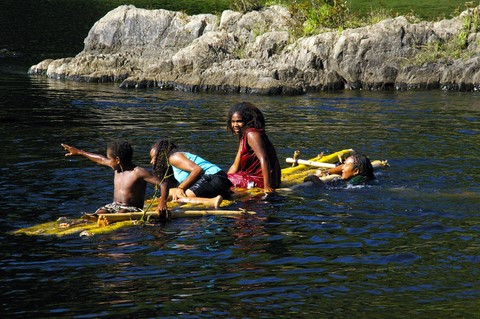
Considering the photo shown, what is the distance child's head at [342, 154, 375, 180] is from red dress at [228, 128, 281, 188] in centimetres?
151

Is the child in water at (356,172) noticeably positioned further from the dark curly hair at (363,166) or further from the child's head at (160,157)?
the child's head at (160,157)

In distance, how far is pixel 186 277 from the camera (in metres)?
10.4

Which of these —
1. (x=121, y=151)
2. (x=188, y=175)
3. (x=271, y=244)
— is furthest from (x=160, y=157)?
(x=271, y=244)

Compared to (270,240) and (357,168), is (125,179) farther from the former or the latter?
(357,168)

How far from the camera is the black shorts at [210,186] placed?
14453 millimetres

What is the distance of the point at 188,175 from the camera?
14625 mm

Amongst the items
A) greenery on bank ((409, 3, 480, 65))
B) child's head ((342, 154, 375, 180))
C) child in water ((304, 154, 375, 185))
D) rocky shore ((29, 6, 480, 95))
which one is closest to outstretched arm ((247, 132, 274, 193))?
child in water ((304, 154, 375, 185))

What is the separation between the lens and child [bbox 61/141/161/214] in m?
13.0

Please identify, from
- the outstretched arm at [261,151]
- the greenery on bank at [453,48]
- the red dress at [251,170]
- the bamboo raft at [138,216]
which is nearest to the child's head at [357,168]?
the bamboo raft at [138,216]

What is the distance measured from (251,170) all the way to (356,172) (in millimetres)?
2018

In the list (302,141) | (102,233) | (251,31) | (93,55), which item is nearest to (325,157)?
(302,141)

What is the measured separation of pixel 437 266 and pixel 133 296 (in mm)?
3673

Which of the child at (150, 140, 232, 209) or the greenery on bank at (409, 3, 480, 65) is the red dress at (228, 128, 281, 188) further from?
the greenery on bank at (409, 3, 480, 65)

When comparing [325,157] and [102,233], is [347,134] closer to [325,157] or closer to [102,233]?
[325,157]
